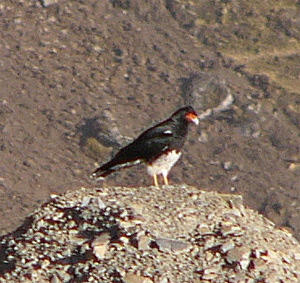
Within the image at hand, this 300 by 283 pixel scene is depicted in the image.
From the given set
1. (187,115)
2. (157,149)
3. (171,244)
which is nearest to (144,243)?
(171,244)

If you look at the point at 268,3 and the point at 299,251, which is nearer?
the point at 299,251

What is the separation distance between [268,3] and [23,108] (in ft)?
26.6

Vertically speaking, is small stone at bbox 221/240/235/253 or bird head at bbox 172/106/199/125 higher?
small stone at bbox 221/240/235/253

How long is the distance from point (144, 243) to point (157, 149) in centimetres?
Result: 303

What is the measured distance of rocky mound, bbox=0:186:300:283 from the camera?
8.70 metres

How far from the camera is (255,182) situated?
18.9 metres

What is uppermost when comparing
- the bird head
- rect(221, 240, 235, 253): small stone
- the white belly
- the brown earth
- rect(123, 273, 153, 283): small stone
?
rect(221, 240, 235, 253): small stone

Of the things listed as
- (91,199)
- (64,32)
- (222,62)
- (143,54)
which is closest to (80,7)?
(64,32)

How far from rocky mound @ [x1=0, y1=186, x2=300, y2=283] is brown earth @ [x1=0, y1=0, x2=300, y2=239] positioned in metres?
7.12

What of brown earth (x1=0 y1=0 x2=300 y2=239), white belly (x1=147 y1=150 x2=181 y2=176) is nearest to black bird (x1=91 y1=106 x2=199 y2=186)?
white belly (x1=147 y1=150 x2=181 y2=176)

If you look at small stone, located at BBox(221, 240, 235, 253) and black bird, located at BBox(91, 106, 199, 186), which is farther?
black bird, located at BBox(91, 106, 199, 186)

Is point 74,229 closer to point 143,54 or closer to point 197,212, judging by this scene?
point 197,212

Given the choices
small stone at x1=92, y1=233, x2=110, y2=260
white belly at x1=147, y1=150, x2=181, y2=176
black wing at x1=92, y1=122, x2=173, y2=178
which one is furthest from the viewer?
white belly at x1=147, y1=150, x2=181, y2=176

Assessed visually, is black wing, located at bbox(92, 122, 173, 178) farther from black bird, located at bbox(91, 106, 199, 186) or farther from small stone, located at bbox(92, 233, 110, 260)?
small stone, located at bbox(92, 233, 110, 260)
